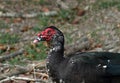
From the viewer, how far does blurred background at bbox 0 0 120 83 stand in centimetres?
1084

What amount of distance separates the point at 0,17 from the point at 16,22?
0.57 metres

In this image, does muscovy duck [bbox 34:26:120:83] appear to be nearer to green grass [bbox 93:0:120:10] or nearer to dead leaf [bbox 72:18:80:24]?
dead leaf [bbox 72:18:80:24]

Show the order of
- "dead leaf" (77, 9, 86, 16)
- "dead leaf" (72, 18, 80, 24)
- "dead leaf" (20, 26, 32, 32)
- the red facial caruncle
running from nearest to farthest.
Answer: the red facial caruncle < "dead leaf" (20, 26, 32, 32) < "dead leaf" (72, 18, 80, 24) < "dead leaf" (77, 9, 86, 16)

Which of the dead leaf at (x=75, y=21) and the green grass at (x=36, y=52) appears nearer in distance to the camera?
the green grass at (x=36, y=52)

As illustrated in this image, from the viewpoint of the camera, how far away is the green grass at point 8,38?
39.7 ft

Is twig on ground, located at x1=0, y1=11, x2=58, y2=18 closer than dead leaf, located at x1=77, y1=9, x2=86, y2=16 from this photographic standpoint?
No

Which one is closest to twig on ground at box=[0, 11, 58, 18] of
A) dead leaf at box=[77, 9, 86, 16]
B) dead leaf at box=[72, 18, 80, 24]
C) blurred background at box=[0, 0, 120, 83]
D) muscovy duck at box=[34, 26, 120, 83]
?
blurred background at box=[0, 0, 120, 83]

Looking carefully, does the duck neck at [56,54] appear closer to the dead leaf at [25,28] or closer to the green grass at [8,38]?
the green grass at [8,38]

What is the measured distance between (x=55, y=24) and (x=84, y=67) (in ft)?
18.0

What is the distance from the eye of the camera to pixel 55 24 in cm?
1331

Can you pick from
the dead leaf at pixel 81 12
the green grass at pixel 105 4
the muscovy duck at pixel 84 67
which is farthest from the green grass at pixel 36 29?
the muscovy duck at pixel 84 67

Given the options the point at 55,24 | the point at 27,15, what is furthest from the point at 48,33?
the point at 27,15

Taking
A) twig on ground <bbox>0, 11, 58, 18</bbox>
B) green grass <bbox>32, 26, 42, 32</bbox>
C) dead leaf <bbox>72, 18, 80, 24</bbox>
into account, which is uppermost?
twig on ground <bbox>0, 11, 58, 18</bbox>

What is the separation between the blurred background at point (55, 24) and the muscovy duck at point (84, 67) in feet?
5.16
